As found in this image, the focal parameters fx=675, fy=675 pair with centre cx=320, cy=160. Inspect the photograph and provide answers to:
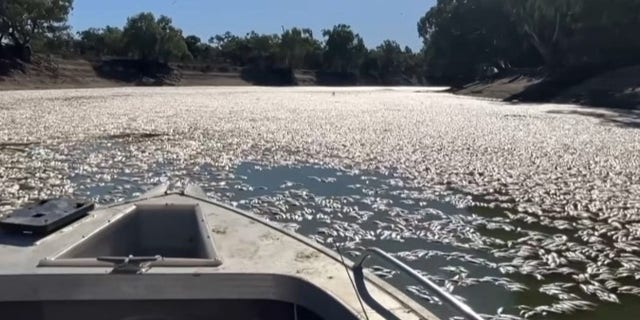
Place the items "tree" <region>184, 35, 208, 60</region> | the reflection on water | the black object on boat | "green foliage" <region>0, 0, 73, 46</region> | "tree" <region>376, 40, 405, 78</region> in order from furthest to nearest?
"tree" <region>376, 40, 405, 78</region>, "tree" <region>184, 35, 208, 60</region>, "green foliage" <region>0, 0, 73, 46</region>, the reflection on water, the black object on boat

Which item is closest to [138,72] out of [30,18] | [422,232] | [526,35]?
[30,18]

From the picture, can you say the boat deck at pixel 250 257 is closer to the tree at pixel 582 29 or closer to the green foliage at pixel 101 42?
the tree at pixel 582 29

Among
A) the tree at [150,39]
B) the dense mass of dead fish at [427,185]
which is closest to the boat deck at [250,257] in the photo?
the dense mass of dead fish at [427,185]

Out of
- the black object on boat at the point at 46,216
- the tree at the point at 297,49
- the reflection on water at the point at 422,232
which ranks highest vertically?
the tree at the point at 297,49

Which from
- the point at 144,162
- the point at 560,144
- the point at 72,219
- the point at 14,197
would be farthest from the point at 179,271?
the point at 560,144

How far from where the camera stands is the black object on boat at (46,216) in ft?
14.6

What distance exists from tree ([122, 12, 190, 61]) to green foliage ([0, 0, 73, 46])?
49.1 feet

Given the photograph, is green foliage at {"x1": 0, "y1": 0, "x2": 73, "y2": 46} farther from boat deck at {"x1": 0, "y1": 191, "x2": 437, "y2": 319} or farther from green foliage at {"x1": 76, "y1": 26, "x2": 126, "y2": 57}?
boat deck at {"x1": 0, "y1": 191, "x2": 437, "y2": 319}

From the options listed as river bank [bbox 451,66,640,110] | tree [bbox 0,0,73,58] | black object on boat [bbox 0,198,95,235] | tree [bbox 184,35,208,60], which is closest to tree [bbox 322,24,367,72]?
tree [bbox 184,35,208,60]

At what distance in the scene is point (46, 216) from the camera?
468cm

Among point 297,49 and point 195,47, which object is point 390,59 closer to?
point 297,49

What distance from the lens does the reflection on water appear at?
5828 mm

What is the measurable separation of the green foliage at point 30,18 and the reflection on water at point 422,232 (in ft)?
204

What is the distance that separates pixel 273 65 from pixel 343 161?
88.4 m
